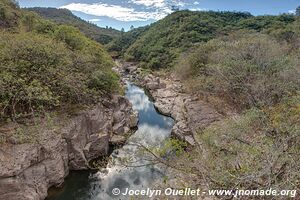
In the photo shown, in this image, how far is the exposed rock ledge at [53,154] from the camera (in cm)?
1283

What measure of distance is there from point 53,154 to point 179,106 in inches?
651

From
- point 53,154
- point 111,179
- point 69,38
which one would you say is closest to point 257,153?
point 111,179

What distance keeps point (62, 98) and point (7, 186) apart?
21.5ft

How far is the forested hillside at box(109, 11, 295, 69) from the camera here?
5228 cm

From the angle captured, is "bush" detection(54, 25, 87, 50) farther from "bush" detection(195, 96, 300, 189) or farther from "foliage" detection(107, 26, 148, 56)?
"foliage" detection(107, 26, 148, 56)

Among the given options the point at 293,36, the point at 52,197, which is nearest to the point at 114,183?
the point at 52,197

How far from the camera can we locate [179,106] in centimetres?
2942

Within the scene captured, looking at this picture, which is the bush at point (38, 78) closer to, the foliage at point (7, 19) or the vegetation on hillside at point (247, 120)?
the vegetation on hillside at point (247, 120)

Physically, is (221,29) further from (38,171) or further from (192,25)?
(38,171)

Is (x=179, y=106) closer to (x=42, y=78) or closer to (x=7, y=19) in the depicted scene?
(x=42, y=78)

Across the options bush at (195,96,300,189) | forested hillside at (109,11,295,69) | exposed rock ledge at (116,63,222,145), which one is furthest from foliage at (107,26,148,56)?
bush at (195,96,300,189)

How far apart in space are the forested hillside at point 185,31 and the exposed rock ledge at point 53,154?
103 ft

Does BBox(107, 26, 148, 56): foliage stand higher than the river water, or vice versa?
BBox(107, 26, 148, 56): foliage

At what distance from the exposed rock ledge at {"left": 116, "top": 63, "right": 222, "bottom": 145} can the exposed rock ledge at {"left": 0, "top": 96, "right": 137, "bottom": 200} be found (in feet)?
16.9
